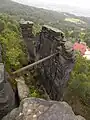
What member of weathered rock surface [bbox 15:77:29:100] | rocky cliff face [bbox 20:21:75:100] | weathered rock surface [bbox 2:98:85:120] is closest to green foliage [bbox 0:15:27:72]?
weathered rock surface [bbox 15:77:29:100]

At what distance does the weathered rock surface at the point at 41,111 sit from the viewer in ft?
16.5

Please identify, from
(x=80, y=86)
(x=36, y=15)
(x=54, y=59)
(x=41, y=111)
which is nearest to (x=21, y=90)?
(x=54, y=59)

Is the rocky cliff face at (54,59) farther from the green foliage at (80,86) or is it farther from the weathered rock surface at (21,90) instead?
the green foliage at (80,86)

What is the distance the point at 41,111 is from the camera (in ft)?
17.0

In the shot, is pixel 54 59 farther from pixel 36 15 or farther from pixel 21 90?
pixel 36 15

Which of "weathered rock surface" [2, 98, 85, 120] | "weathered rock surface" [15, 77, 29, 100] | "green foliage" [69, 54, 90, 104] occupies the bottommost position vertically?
"green foliage" [69, 54, 90, 104]

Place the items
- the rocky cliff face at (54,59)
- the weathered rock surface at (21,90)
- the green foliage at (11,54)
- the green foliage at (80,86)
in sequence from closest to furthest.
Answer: the weathered rock surface at (21,90) < the rocky cliff face at (54,59) < the green foliage at (11,54) < the green foliage at (80,86)

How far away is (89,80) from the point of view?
21156 mm

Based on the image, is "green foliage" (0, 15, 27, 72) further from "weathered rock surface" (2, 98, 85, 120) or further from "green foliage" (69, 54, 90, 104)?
"weathered rock surface" (2, 98, 85, 120)

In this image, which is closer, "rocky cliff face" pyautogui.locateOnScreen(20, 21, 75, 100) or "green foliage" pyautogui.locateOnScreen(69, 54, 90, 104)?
"rocky cliff face" pyautogui.locateOnScreen(20, 21, 75, 100)

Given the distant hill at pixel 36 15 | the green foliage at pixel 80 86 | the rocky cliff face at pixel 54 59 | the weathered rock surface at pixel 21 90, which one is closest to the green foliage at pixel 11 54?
the weathered rock surface at pixel 21 90

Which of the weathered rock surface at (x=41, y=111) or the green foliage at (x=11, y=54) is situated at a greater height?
the weathered rock surface at (x=41, y=111)

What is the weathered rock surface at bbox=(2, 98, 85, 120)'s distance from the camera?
198 inches

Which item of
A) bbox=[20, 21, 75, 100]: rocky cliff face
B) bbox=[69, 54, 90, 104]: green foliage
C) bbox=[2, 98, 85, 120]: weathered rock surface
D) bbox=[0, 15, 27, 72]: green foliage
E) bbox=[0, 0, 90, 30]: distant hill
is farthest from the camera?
bbox=[0, 0, 90, 30]: distant hill
